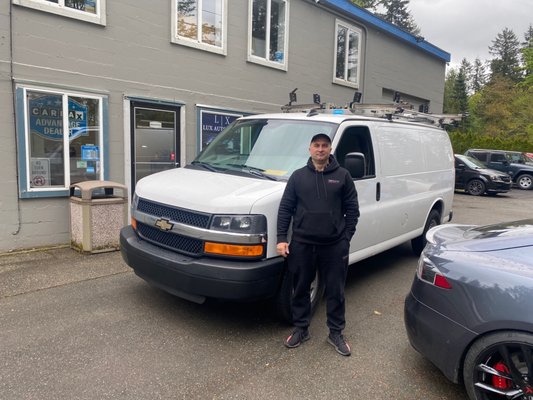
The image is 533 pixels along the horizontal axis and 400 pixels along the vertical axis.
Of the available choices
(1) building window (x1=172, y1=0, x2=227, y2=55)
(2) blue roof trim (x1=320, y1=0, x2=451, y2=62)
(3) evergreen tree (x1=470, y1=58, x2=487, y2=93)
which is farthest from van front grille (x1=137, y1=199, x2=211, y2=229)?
(3) evergreen tree (x1=470, y1=58, x2=487, y2=93)

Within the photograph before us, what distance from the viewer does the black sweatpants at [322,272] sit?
3.59 metres

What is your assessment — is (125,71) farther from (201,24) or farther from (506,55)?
(506,55)

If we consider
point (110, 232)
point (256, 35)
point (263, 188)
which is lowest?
point (110, 232)

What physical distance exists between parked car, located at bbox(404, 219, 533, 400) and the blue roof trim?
10.0 meters

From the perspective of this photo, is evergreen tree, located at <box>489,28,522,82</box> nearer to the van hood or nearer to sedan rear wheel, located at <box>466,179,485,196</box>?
sedan rear wheel, located at <box>466,179,485,196</box>

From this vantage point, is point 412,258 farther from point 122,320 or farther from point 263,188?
point 122,320

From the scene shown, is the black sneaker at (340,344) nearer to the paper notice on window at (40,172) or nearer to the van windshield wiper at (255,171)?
the van windshield wiper at (255,171)

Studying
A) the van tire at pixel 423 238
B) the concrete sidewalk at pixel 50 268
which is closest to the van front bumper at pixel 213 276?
the concrete sidewalk at pixel 50 268

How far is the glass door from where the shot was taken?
8000mm

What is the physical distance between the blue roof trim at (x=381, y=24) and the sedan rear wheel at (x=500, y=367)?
34.7 feet

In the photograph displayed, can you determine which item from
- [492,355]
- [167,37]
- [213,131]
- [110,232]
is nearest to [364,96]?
[213,131]

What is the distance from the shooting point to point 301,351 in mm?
3680

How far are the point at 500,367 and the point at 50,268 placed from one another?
527cm

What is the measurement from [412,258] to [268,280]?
3.98m
